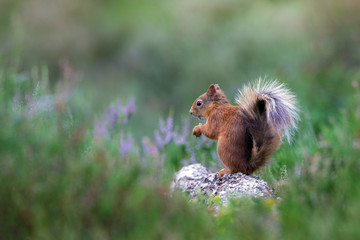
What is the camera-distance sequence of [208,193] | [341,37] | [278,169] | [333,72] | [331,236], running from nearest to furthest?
[331,236] < [208,193] < [278,169] < [333,72] < [341,37]

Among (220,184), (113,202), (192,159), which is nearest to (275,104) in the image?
(220,184)

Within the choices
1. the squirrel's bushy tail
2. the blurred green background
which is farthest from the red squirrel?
the blurred green background

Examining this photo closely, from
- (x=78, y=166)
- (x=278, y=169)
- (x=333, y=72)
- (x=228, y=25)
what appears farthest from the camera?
(x=228, y=25)

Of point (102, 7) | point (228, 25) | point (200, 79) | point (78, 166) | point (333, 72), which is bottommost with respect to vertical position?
point (78, 166)

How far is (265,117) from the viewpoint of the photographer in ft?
12.4

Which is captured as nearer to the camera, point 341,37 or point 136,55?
point 341,37

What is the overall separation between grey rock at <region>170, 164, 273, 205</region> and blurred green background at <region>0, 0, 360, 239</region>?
147mm

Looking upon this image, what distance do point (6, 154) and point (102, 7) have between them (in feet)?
50.0

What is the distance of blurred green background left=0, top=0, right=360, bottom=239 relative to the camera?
2.48 m

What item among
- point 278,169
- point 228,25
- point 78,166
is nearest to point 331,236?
point 78,166

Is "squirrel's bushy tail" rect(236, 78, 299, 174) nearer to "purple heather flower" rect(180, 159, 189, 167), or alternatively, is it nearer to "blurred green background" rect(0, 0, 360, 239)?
"blurred green background" rect(0, 0, 360, 239)

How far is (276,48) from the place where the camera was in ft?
39.3

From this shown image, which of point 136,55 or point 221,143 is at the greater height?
point 136,55

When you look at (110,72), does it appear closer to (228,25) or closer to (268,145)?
(228,25)
